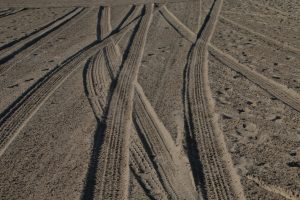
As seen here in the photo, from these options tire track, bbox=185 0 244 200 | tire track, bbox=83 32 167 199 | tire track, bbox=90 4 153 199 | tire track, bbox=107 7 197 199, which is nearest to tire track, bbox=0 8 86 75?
tire track, bbox=83 32 167 199

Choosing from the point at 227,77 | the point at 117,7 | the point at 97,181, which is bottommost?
the point at 97,181

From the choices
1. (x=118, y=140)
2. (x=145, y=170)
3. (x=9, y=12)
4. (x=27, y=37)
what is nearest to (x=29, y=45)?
(x=27, y=37)

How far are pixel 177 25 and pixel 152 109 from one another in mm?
3880

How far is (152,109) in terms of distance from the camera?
5.42 m

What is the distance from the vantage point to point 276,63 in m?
6.75

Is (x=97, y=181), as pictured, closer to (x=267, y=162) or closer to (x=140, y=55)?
(x=267, y=162)

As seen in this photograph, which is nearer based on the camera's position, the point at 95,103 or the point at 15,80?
the point at 95,103


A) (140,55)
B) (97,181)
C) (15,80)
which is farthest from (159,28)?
(97,181)

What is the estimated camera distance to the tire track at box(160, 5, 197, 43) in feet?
26.7

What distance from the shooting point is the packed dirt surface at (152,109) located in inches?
163

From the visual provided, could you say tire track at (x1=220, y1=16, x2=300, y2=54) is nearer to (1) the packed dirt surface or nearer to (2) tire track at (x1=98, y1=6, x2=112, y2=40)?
(1) the packed dirt surface

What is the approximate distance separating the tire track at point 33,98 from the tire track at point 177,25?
1708mm

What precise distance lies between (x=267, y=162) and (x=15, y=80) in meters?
4.10

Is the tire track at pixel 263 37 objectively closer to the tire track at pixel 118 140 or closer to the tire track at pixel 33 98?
the tire track at pixel 118 140
